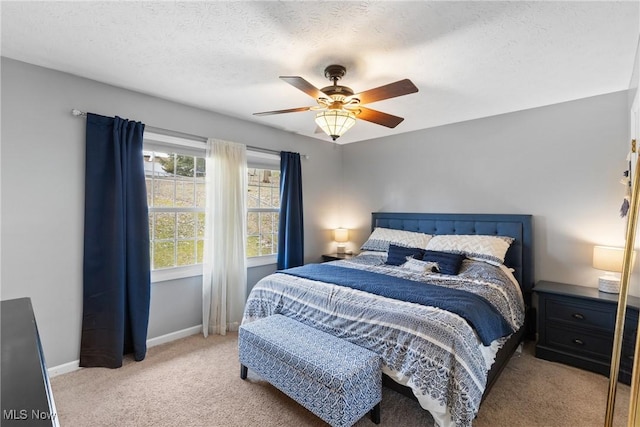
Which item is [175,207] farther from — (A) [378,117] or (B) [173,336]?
(A) [378,117]

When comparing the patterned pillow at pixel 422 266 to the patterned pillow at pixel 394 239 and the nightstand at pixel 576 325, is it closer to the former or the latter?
the patterned pillow at pixel 394 239

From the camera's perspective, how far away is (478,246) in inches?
121

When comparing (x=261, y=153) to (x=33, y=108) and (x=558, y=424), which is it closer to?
(x=33, y=108)

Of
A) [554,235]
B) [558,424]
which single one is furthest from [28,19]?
[554,235]

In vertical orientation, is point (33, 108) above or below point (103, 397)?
above

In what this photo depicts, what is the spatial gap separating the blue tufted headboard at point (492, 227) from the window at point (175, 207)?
2581 mm

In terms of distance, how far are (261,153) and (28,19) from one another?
7.48ft

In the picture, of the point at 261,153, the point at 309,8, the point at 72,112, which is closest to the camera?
the point at 309,8

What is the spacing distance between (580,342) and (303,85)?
10.3ft

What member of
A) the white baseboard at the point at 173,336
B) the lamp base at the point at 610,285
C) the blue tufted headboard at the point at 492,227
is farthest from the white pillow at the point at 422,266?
the white baseboard at the point at 173,336

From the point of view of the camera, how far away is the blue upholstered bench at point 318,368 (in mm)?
1668

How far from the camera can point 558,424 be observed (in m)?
1.87

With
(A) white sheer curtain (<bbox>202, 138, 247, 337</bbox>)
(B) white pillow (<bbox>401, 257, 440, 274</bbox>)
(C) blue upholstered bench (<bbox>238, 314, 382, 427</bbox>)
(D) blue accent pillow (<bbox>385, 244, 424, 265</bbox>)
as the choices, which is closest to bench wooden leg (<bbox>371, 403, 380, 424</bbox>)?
(C) blue upholstered bench (<bbox>238, 314, 382, 427</bbox>)

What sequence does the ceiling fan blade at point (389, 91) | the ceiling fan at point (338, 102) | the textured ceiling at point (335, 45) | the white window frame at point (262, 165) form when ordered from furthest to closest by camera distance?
the white window frame at point (262, 165) → the ceiling fan at point (338, 102) → the ceiling fan blade at point (389, 91) → the textured ceiling at point (335, 45)
